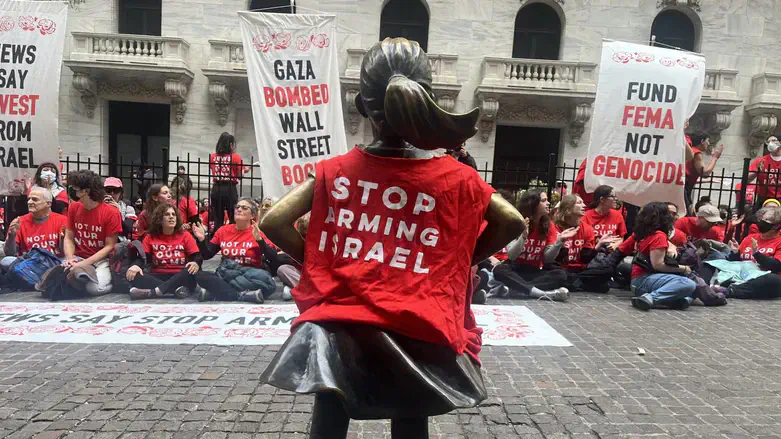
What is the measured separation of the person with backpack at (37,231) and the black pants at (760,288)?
8.20 meters

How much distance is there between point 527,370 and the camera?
3881 millimetres

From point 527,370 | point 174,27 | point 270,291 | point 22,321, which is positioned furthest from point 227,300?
point 174,27

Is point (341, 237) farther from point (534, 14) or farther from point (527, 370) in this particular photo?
point (534, 14)

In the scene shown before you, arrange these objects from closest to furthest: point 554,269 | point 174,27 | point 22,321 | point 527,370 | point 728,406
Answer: point 728,406 < point 527,370 < point 22,321 < point 554,269 < point 174,27

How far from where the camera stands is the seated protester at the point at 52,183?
620 centimetres

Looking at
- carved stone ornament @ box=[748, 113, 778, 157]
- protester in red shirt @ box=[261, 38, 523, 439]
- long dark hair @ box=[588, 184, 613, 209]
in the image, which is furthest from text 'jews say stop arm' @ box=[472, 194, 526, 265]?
carved stone ornament @ box=[748, 113, 778, 157]

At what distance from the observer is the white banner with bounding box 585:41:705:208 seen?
627 cm

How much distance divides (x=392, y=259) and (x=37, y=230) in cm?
606

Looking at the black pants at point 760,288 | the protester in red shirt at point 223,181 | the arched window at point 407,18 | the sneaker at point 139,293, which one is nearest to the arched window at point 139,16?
the arched window at point 407,18

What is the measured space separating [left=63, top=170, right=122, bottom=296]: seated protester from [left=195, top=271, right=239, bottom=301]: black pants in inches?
43.8

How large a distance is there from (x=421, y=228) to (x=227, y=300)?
15.3 feet

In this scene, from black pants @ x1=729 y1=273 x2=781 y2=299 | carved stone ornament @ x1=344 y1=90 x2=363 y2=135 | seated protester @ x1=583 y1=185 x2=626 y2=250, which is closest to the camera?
black pants @ x1=729 y1=273 x2=781 y2=299

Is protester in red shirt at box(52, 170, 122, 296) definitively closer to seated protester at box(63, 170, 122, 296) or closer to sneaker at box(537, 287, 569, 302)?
seated protester at box(63, 170, 122, 296)

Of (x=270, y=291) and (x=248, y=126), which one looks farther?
(x=248, y=126)
